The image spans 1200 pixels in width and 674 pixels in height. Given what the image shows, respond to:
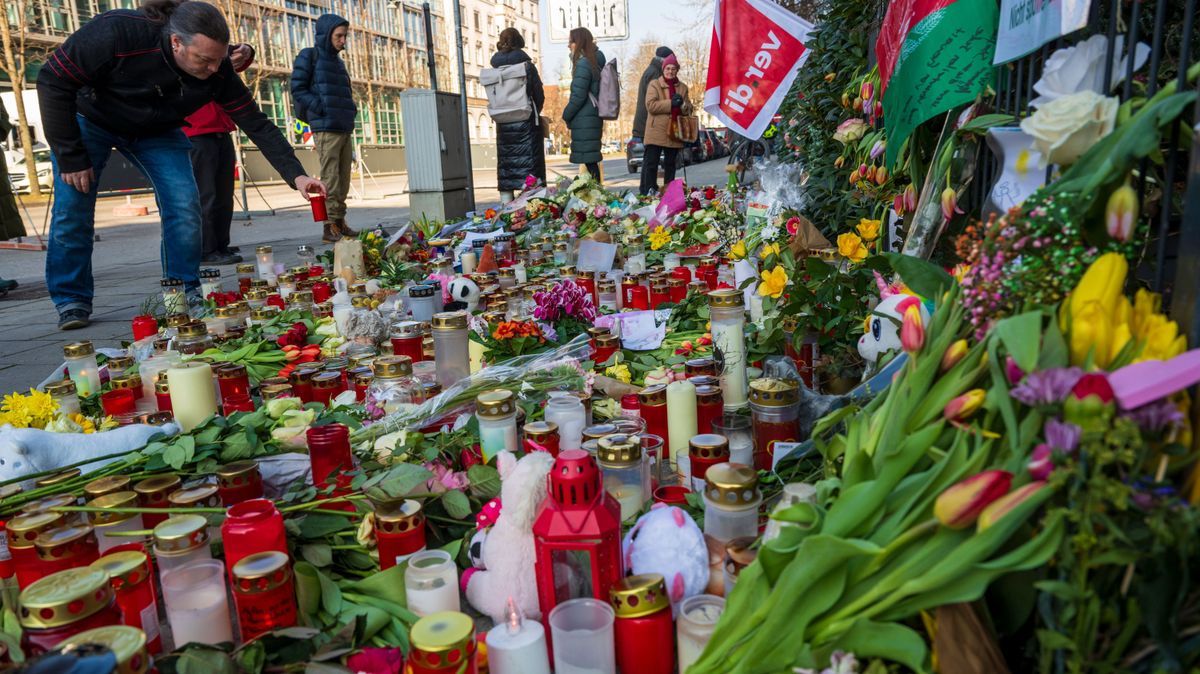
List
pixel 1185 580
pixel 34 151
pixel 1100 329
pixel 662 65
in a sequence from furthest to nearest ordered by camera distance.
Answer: pixel 34 151
pixel 662 65
pixel 1100 329
pixel 1185 580

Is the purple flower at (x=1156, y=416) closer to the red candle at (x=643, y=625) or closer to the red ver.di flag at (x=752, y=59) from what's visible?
the red candle at (x=643, y=625)

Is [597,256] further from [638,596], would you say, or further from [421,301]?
[638,596]

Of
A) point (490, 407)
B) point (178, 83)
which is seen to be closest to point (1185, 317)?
point (490, 407)

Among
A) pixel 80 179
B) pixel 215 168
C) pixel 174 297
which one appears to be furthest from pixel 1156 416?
pixel 215 168

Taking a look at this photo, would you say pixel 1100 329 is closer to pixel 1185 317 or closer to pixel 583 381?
pixel 1185 317

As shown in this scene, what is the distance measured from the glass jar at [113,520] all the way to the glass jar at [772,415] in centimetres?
133

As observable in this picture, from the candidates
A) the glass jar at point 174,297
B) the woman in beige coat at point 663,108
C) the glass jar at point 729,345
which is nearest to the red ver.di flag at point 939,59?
the glass jar at point 729,345

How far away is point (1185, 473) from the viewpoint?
0.84 metres

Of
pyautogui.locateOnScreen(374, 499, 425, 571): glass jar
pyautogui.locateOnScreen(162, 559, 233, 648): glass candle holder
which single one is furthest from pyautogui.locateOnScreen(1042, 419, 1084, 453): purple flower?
pyautogui.locateOnScreen(162, 559, 233, 648): glass candle holder

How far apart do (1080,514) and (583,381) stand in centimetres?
165

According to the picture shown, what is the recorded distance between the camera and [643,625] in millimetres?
1274

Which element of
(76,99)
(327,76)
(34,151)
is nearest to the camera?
(76,99)

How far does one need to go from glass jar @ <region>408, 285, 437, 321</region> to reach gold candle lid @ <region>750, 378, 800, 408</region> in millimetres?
1931

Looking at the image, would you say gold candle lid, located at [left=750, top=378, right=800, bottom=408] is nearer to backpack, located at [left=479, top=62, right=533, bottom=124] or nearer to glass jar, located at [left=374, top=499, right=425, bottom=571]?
glass jar, located at [left=374, top=499, right=425, bottom=571]
